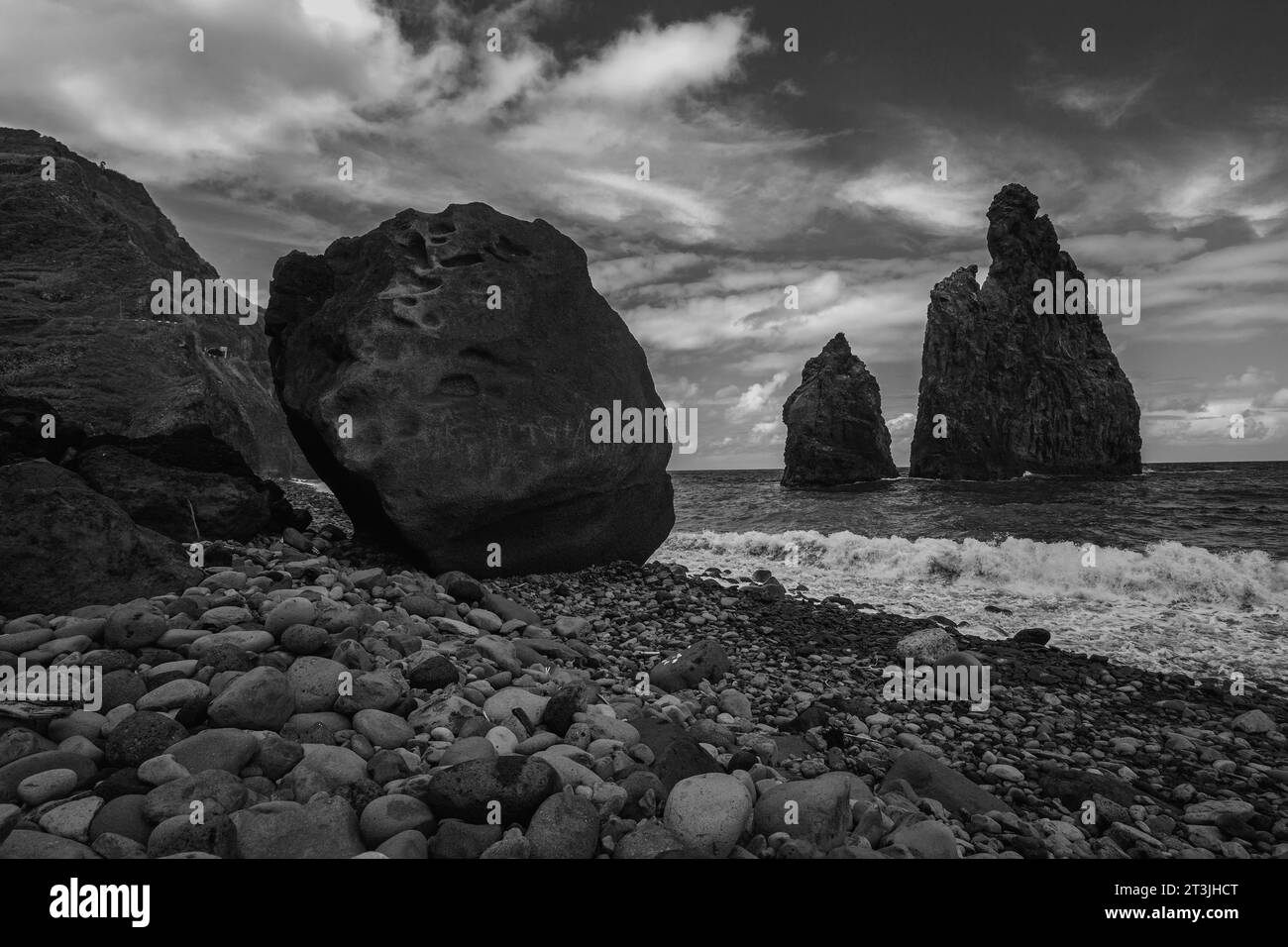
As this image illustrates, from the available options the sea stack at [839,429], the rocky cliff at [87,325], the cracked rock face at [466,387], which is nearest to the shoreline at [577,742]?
the cracked rock face at [466,387]

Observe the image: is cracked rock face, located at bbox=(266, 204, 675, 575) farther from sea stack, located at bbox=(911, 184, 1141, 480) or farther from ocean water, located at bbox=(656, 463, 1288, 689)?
sea stack, located at bbox=(911, 184, 1141, 480)

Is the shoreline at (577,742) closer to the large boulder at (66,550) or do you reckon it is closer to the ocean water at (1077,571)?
the large boulder at (66,550)

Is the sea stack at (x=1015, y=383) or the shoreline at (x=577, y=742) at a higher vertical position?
the sea stack at (x=1015, y=383)

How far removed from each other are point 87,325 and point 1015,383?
70.1m

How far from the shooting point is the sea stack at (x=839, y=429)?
215ft

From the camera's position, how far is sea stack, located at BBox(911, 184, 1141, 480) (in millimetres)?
64062

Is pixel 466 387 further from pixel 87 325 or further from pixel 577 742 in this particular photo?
pixel 87 325

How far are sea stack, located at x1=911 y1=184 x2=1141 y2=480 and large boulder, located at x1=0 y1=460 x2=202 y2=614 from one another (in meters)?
65.0

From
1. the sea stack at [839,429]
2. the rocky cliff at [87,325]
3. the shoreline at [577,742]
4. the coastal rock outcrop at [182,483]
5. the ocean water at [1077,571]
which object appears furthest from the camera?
the sea stack at [839,429]

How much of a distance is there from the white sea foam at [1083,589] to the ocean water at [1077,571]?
0.03 metres

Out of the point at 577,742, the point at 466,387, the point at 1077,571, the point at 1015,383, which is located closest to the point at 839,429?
the point at 1015,383

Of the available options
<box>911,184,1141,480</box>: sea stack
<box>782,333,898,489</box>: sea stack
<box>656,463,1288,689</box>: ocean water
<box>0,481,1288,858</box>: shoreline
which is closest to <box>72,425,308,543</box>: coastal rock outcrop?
<box>0,481,1288,858</box>: shoreline

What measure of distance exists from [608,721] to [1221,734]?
7.57 metres
